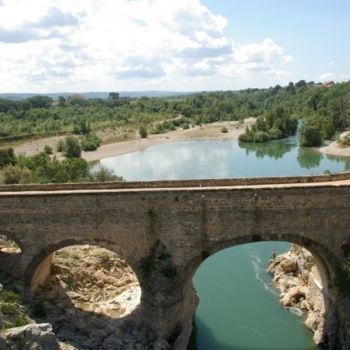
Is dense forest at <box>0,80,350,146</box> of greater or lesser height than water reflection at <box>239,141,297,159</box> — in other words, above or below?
above

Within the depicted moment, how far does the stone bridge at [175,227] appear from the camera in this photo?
55.9 feet

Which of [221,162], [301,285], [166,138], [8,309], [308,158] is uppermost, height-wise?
[8,309]

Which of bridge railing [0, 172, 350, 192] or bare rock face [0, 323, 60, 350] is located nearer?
bare rock face [0, 323, 60, 350]

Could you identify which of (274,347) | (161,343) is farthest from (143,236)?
(274,347)

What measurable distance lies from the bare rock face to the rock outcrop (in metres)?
9.93

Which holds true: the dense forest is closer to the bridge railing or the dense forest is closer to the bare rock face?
the bridge railing

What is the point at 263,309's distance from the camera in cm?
2158

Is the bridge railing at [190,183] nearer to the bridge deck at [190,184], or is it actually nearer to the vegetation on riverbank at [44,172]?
the bridge deck at [190,184]

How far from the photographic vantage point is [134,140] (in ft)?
286

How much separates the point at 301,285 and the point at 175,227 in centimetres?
782

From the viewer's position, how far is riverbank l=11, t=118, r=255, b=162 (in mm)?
71562

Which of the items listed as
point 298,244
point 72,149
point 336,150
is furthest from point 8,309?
point 336,150

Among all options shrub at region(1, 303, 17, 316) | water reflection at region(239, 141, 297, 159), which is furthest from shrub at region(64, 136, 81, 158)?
shrub at region(1, 303, 17, 316)

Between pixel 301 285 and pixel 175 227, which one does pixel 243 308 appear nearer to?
pixel 301 285
